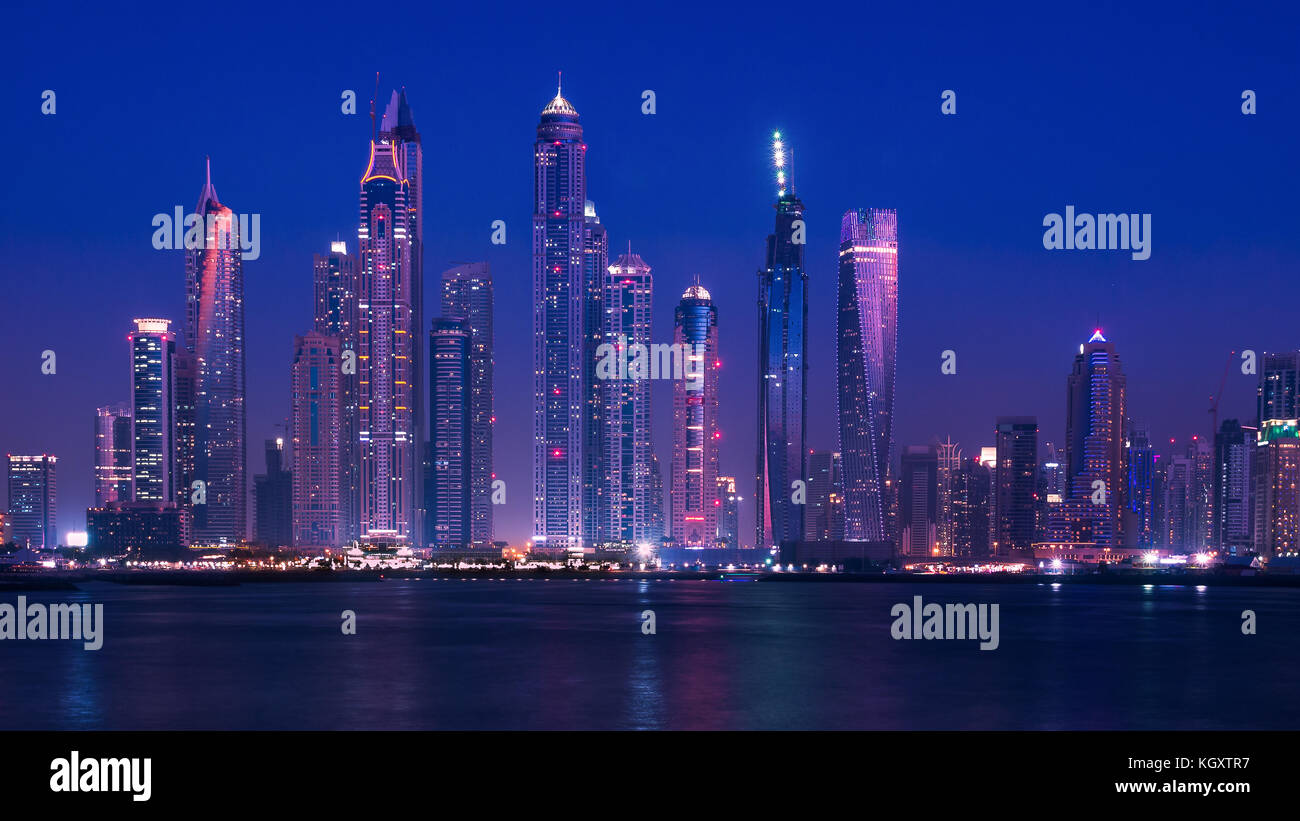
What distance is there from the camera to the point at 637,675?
72.9m

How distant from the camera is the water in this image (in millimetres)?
57031

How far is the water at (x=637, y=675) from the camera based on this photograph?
57.0 meters

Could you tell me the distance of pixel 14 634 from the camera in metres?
107

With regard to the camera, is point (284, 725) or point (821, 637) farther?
point (821, 637)
